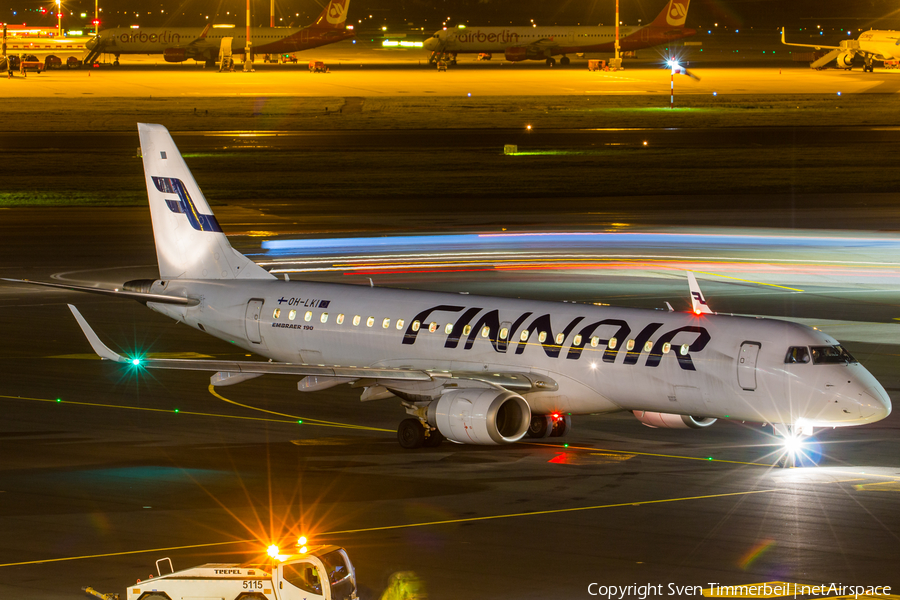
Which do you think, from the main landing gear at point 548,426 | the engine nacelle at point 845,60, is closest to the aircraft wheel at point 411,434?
the main landing gear at point 548,426

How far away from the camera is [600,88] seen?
168 m

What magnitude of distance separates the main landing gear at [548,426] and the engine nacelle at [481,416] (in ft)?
6.75

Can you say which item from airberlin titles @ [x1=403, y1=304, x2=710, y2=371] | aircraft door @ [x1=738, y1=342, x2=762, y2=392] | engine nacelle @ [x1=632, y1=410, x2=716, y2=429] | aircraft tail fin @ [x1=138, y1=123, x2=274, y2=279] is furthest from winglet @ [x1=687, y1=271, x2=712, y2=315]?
aircraft tail fin @ [x1=138, y1=123, x2=274, y2=279]

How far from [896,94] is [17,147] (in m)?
107

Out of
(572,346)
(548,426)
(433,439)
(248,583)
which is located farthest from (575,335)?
(248,583)

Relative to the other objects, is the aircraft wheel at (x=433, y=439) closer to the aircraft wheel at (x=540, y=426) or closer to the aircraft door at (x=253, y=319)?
the aircraft wheel at (x=540, y=426)

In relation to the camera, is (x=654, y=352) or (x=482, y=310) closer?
(x=654, y=352)

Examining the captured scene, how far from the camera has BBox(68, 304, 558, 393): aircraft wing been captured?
30.4 meters

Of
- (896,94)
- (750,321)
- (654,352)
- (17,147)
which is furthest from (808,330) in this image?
(896,94)

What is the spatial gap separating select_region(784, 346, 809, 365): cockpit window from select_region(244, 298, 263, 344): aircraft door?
620 inches

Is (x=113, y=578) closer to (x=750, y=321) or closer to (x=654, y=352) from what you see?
(x=654, y=352)

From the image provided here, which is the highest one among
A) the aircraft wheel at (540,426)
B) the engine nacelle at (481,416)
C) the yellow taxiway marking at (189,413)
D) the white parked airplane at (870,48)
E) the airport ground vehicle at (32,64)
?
the white parked airplane at (870,48)

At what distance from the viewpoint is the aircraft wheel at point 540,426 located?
32031 millimetres

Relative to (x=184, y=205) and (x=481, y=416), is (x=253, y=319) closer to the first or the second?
(x=184, y=205)
